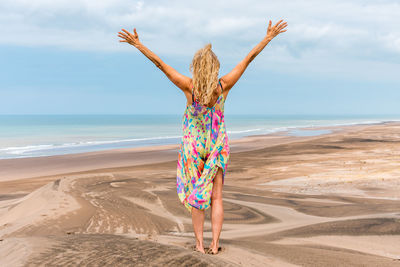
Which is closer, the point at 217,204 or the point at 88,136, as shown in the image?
the point at 217,204

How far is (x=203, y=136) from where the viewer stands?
352cm

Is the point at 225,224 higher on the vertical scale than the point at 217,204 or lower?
lower

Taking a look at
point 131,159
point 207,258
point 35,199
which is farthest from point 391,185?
point 131,159

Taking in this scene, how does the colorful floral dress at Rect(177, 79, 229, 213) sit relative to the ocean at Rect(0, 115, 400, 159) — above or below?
above

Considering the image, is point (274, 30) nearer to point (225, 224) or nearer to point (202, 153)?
point (202, 153)

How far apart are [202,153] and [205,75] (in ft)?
2.39

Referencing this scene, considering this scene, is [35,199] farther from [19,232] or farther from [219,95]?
[219,95]

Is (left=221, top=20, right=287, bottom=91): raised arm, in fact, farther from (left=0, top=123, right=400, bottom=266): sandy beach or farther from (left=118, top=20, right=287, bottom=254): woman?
(left=0, top=123, right=400, bottom=266): sandy beach

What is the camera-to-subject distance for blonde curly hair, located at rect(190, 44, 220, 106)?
3.42 m

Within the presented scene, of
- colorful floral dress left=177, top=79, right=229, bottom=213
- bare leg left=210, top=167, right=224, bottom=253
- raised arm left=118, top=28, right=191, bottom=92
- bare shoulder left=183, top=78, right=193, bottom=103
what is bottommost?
bare leg left=210, top=167, right=224, bottom=253

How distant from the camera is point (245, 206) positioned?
6.46 m

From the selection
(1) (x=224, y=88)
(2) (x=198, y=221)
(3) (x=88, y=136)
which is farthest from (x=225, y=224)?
(3) (x=88, y=136)

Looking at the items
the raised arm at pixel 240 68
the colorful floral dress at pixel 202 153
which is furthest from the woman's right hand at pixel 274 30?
the colorful floral dress at pixel 202 153

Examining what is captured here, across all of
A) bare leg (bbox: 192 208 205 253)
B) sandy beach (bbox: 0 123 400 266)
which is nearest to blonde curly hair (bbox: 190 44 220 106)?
bare leg (bbox: 192 208 205 253)
